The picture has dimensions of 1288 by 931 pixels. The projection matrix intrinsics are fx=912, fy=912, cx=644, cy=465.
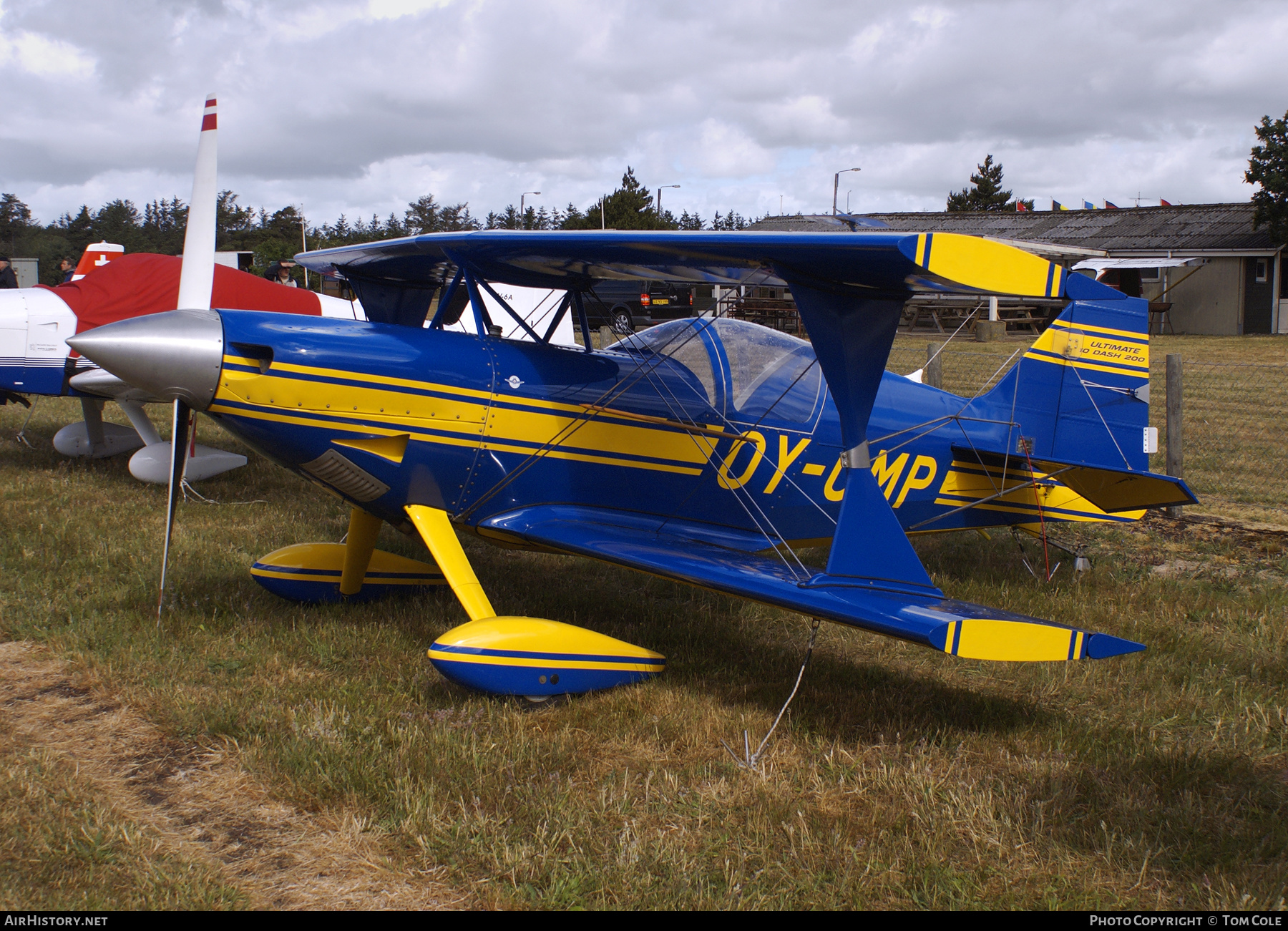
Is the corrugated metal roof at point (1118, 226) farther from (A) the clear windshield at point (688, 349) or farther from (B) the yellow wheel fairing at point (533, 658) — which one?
(B) the yellow wheel fairing at point (533, 658)

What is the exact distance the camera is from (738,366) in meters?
5.47

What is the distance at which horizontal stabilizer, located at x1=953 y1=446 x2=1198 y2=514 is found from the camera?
5480mm

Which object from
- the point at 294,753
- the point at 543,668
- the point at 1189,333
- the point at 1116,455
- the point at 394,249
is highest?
the point at 1189,333

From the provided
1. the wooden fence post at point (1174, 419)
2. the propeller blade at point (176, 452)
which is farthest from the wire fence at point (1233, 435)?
the propeller blade at point (176, 452)

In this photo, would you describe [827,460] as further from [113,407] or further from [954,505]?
[113,407]

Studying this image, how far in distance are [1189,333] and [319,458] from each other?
33647 millimetres

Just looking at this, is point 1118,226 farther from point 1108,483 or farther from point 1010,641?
point 1010,641

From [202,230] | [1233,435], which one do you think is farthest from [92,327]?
[1233,435]

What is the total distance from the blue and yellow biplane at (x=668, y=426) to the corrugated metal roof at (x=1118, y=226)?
83.4 ft

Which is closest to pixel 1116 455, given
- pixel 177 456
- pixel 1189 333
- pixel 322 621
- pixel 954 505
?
pixel 954 505

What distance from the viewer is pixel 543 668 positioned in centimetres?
425

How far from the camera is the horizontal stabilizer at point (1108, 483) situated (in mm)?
5480

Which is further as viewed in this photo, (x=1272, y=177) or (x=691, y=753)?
(x=1272, y=177)

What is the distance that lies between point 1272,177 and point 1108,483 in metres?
31.8
